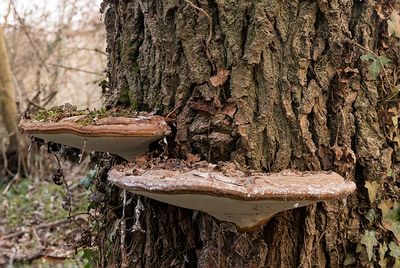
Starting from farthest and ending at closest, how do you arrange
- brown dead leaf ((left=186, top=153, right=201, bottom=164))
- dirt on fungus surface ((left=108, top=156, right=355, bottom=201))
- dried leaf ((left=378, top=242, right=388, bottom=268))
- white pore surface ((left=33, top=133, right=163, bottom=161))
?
dried leaf ((left=378, top=242, right=388, bottom=268)) → brown dead leaf ((left=186, top=153, right=201, bottom=164)) → white pore surface ((left=33, top=133, right=163, bottom=161)) → dirt on fungus surface ((left=108, top=156, right=355, bottom=201))

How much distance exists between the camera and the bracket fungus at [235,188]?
65.1 inches

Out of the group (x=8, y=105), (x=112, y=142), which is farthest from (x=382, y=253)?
(x=8, y=105)

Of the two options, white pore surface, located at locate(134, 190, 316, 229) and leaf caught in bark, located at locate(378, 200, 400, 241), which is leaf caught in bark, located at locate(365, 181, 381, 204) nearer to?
leaf caught in bark, located at locate(378, 200, 400, 241)

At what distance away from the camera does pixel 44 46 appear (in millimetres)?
11758

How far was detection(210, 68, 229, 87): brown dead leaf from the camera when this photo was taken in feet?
7.54

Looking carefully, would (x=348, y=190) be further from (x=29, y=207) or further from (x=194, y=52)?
(x=29, y=207)

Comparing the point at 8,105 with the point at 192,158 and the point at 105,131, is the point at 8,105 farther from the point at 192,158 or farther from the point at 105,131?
the point at 105,131

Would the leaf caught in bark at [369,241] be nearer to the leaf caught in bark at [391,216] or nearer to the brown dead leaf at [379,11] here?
the leaf caught in bark at [391,216]

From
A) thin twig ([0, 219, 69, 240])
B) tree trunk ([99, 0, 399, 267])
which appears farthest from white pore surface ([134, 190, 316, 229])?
thin twig ([0, 219, 69, 240])

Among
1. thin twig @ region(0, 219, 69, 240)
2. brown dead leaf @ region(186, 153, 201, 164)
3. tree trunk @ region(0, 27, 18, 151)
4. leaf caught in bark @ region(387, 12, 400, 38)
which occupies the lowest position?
thin twig @ region(0, 219, 69, 240)

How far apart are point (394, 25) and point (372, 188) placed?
31.9 inches

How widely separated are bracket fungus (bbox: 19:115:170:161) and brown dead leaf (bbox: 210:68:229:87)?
0.96 ft

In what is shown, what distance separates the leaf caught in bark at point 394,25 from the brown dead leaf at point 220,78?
853 millimetres

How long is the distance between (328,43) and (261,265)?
1100 millimetres
